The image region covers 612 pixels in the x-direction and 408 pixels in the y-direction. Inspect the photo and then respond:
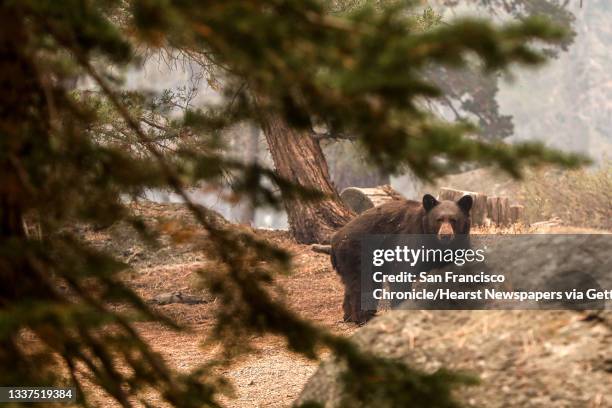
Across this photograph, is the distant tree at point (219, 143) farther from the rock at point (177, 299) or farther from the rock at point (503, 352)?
the rock at point (177, 299)

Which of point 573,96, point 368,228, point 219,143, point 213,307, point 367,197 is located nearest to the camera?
point 219,143

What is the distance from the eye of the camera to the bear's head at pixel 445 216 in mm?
9250

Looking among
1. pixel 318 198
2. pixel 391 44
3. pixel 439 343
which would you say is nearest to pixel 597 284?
pixel 439 343

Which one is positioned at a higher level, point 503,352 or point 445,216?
point 445,216

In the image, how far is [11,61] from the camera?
309 centimetres

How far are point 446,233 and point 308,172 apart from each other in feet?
20.1

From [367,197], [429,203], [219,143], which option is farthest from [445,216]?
[367,197]

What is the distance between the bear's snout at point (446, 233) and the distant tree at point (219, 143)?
4.94m

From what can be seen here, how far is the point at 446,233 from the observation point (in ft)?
29.6

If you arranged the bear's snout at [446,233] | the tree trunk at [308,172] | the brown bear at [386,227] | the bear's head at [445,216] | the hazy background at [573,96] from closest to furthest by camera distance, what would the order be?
the bear's snout at [446,233] < the bear's head at [445,216] < the brown bear at [386,227] < the tree trunk at [308,172] < the hazy background at [573,96]

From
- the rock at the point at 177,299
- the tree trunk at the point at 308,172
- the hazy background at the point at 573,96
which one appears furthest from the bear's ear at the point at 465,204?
the hazy background at the point at 573,96

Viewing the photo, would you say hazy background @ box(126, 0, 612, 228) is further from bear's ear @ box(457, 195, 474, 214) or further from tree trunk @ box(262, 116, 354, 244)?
bear's ear @ box(457, 195, 474, 214)

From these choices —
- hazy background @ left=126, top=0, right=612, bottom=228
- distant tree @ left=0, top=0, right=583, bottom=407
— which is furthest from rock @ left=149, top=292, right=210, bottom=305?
hazy background @ left=126, top=0, right=612, bottom=228

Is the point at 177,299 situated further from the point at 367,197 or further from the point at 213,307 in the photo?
the point at 367,197
